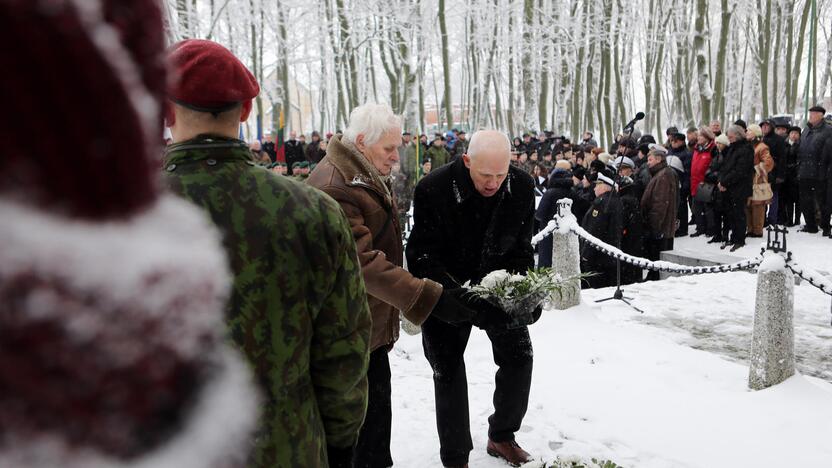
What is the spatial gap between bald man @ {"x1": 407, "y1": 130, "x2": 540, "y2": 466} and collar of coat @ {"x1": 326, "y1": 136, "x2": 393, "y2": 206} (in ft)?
1.91

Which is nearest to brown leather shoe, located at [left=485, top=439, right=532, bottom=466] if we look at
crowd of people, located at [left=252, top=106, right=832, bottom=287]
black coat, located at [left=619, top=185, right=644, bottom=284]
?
crowd of people, located at [left=252, top=106, right=832, bottom=287]

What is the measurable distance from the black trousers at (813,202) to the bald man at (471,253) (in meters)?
9.56

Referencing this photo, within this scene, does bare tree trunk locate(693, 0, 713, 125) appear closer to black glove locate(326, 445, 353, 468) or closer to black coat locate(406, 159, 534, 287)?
black coat locate(406, 159, 534, 287)

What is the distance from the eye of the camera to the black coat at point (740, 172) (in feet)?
34.8

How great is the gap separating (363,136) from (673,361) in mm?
4146

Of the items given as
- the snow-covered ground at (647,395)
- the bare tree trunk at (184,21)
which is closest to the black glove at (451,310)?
the snow-covered ground at (647,395)

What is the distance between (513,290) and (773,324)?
8.99 feet

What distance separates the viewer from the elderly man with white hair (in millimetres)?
3098

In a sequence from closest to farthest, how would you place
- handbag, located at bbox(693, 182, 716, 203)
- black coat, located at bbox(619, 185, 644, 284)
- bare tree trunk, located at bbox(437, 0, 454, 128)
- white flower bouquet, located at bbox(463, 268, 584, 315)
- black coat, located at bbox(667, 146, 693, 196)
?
white flower bouquet, located at bbox(463, 268, 584, 315)
black coat, located at bbox(619, 185, 644, 284)
handbag, located at bbox(693, 182, 716, 203)
black coat, located at bbox(667, 146, 693, 196)
bare tree trunk, located at bbox(437, 0, 454, 128)

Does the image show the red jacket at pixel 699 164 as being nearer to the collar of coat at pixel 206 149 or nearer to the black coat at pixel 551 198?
the black coat at pixel 551 198

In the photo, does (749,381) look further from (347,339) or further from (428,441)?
(347,339)

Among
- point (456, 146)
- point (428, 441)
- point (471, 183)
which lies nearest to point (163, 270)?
point (471, 183)

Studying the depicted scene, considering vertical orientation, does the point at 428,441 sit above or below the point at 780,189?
below

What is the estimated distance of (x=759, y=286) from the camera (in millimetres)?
5066
